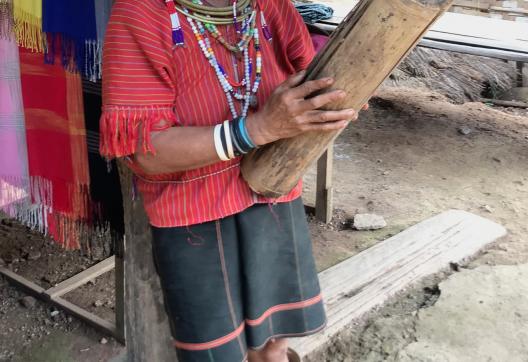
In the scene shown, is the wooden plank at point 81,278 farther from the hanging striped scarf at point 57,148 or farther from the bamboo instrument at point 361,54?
the bamboo instrument at point 361,54

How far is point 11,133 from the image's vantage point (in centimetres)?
191

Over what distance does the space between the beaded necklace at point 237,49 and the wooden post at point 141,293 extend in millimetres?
535

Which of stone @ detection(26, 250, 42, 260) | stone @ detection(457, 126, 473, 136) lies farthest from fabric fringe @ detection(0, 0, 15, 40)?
stone @ detection(457, 126, 473, 136)

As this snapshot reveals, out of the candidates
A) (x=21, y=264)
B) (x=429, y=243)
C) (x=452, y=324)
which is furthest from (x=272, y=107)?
(x=21, y=264)

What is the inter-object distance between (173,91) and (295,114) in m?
0.28

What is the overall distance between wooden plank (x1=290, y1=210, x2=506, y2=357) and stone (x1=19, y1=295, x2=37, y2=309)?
53.1 inches

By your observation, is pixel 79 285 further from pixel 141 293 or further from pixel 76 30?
pixel 76 30

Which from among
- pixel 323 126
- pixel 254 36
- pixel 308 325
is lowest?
pixel 308 325

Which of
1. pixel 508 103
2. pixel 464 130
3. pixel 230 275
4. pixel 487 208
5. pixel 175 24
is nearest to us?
pixel 175 24

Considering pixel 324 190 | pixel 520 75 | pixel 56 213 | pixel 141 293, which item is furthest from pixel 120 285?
pixel 520 75

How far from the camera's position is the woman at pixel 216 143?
42.1 inches

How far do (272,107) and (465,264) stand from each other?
2.27 meters

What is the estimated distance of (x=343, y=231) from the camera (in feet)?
11.7

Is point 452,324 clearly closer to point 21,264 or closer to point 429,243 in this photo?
point 429,243
